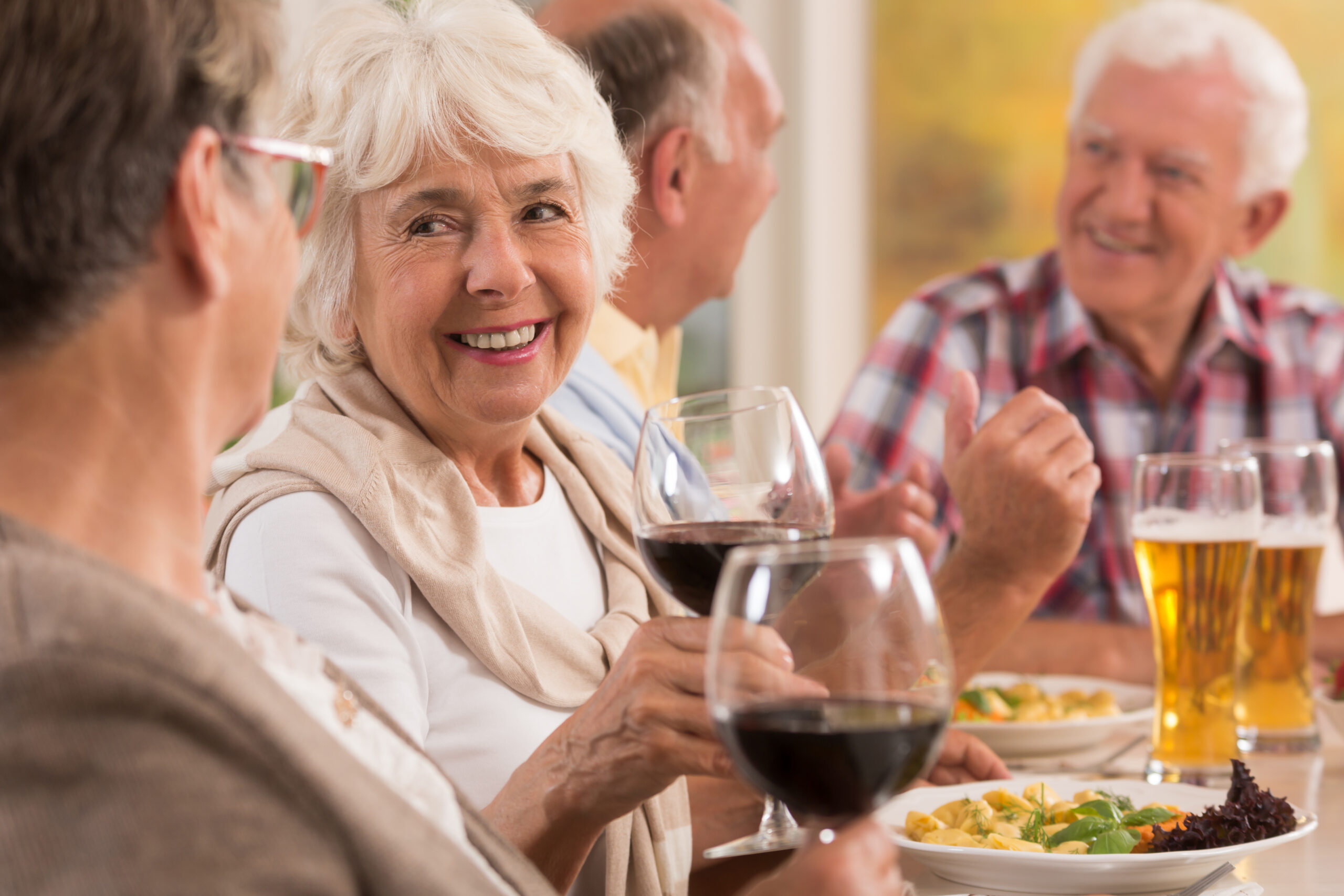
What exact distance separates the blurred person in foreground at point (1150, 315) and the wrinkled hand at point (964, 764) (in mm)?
1373

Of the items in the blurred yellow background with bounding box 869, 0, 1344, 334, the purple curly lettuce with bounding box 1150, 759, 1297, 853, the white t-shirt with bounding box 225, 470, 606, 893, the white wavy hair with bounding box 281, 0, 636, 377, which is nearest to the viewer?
the purple curly lettuce with bounding box 1150, 759, 1297, 853

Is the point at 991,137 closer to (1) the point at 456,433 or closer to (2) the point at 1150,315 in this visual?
(2) the point at 1150,315

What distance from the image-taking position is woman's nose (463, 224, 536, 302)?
1.39 m

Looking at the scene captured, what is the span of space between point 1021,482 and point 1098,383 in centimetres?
146

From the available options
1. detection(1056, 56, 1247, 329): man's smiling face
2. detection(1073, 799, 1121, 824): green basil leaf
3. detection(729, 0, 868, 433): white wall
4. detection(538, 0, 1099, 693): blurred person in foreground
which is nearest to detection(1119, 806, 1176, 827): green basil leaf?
detection(1073, 799, 1121, 824): green basil leaf

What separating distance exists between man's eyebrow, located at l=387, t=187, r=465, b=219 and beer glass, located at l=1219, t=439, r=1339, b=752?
3.55 ft

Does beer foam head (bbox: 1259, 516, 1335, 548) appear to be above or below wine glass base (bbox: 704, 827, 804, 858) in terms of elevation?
above

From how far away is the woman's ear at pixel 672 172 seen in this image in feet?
7.49

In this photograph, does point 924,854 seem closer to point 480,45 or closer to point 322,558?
point 322,558

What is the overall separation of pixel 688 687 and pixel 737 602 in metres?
0.31

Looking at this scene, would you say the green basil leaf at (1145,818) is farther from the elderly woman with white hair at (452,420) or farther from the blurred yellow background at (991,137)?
the blurred yellow background at (991,137)

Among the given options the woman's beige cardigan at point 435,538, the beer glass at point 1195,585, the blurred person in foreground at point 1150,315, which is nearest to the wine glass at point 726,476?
the woman's beige cardigan at point 435,538

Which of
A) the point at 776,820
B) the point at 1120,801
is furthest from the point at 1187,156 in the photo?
the point at 776,820

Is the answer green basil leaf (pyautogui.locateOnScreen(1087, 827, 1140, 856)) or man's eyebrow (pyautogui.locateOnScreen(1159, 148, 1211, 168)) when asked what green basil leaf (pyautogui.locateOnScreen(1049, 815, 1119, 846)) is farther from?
man's eyebrow (pyautogui.locateOnScreen(1159, 148, 1211, 168))
